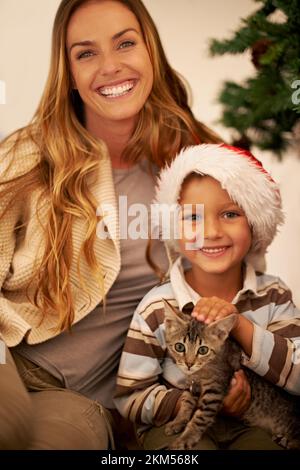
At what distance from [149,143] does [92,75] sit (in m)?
0.20

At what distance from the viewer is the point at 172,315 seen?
133cm

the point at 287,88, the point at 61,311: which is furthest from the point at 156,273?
the point at 287,88

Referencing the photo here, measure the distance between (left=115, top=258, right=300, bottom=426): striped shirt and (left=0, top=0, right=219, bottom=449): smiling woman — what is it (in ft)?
0.22

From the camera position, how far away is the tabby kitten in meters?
1.30

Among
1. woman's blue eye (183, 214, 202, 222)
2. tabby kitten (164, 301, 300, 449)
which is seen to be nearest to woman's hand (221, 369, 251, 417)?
tabby kitten (164, 301, 300, 449)

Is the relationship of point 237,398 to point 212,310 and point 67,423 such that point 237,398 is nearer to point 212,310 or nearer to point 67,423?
point 212,310

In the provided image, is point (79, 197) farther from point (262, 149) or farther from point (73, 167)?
point (262, 149)

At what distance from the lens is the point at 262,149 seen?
1.40 m

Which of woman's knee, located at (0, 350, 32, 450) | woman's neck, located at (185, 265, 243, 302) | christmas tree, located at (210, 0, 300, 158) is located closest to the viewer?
woman's knee, located at (0, 350, 32, 450)

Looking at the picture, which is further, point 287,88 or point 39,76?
point 39,76

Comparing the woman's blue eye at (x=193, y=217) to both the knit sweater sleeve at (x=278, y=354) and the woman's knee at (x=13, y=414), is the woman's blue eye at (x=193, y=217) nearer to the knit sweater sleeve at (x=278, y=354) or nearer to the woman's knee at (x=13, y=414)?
the knit sweater sleeve at (x=278, y=354)

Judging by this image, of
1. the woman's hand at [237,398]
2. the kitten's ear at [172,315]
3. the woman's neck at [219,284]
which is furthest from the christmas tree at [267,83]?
the woman's hand at [237,398]

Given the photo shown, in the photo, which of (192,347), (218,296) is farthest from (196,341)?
(218,296)

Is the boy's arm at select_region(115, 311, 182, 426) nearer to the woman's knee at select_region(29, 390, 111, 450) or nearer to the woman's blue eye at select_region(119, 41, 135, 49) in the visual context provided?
the woman's knee at select_region(29, 390, 111, 450)
